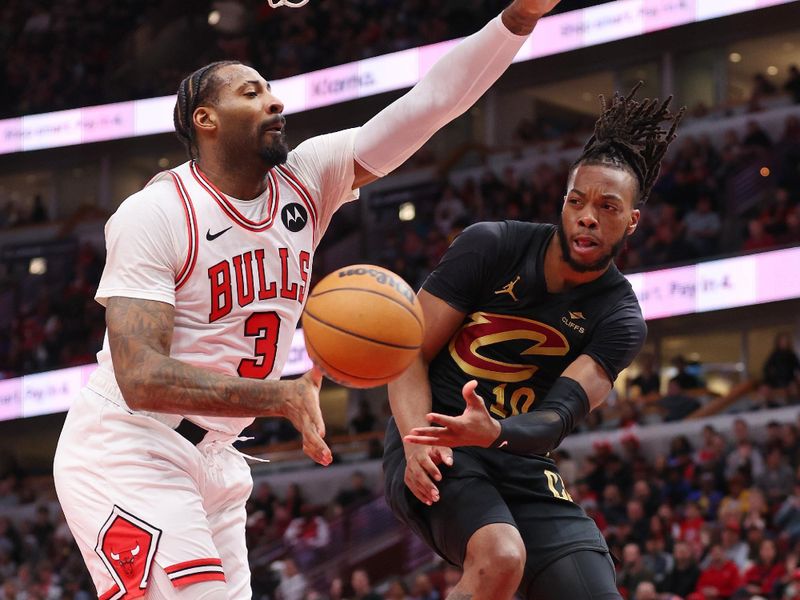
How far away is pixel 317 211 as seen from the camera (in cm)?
501

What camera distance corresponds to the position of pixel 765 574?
475 inches

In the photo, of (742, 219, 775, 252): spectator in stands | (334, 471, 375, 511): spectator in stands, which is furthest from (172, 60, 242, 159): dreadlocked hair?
(742, 219, 775, 252): spectator in stands

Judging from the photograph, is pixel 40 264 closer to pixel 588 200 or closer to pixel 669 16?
pixel 669 16

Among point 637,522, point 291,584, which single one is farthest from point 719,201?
point 291,584

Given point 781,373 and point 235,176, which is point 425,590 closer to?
point 781,373

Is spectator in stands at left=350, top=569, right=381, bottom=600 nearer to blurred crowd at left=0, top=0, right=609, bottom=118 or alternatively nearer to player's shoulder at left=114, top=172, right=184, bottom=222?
player's shoulder at left=114, top=172, right=184, bottom=222

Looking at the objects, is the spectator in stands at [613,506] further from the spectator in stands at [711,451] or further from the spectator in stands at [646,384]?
the spectator in stands at [646,384]

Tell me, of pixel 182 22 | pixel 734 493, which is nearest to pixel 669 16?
pixel 734 493

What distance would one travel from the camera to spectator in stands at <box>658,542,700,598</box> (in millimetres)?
12406

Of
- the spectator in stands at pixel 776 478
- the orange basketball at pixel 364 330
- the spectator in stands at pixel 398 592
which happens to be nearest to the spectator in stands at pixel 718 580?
the spectator in stands at pixel 776 478

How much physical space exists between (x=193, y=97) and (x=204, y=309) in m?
0.87

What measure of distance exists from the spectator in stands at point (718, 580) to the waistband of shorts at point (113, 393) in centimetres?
870

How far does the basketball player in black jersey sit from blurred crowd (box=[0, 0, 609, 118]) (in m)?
20.3

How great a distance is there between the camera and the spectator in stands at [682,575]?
12.4 meters
